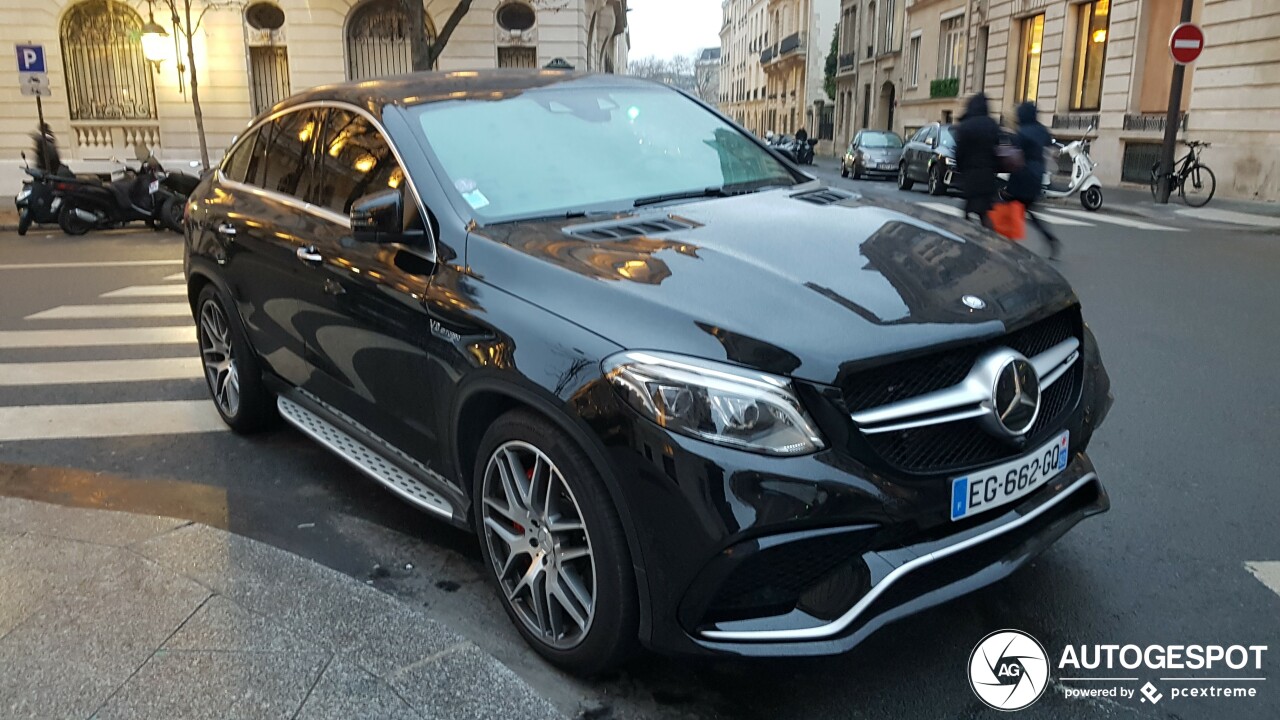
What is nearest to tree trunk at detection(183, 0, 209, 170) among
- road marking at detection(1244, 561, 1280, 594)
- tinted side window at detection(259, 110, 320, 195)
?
tinted side window at detection(259, 110, 320, 195)

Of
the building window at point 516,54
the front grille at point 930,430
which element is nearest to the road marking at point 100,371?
the front grille at point 930,430

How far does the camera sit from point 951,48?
3788 centimetres

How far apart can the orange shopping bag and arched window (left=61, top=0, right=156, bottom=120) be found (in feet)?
75.7

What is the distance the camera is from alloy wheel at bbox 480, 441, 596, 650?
9.16 ft

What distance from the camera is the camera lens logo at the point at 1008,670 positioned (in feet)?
9.09

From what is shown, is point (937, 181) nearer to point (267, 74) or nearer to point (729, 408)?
point (267, 74)


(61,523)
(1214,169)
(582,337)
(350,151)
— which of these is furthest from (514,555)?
(1214,169)

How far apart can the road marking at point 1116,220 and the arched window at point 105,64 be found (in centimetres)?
2221

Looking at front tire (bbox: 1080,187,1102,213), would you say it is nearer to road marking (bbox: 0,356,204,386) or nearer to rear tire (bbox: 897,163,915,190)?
rear tire (bbox: 897,163,915,190)

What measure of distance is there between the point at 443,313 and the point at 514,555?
786mm

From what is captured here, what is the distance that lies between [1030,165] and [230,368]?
826 centimetres

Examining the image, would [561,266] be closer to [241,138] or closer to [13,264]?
[241,138]

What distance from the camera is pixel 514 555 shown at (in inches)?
120

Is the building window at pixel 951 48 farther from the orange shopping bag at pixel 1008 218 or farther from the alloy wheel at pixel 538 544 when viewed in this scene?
the alloy wheel at pixel 538 544
